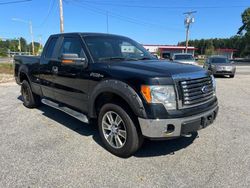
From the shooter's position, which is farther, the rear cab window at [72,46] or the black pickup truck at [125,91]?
the rear cab window at [72,46]

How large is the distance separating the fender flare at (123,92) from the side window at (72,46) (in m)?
0.85

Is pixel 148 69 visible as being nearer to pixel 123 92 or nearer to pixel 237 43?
pixel 123 92

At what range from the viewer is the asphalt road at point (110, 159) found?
3271 mm

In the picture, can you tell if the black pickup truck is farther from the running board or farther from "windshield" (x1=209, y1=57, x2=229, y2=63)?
"windshield" (x1=209, y1=57, x2=229, y2=63)

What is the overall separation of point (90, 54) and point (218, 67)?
14709 millimetres

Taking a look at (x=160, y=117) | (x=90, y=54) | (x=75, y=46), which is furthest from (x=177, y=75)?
(x=75, y=46)

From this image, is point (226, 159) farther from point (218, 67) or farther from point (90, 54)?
point (218, 67)

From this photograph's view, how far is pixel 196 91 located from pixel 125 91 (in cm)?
106

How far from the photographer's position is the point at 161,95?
135 inches

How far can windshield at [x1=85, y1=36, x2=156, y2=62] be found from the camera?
14.8 feet

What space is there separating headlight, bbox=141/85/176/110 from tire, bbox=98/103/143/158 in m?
0.47

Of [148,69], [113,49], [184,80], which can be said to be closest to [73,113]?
[113,49]

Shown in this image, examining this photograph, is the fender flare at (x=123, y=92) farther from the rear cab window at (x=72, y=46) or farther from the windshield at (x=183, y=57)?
the windshield at (x=183, y=57)

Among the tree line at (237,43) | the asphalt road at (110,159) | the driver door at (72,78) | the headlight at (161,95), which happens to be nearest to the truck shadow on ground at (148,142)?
the asphalt road at (110,159)
